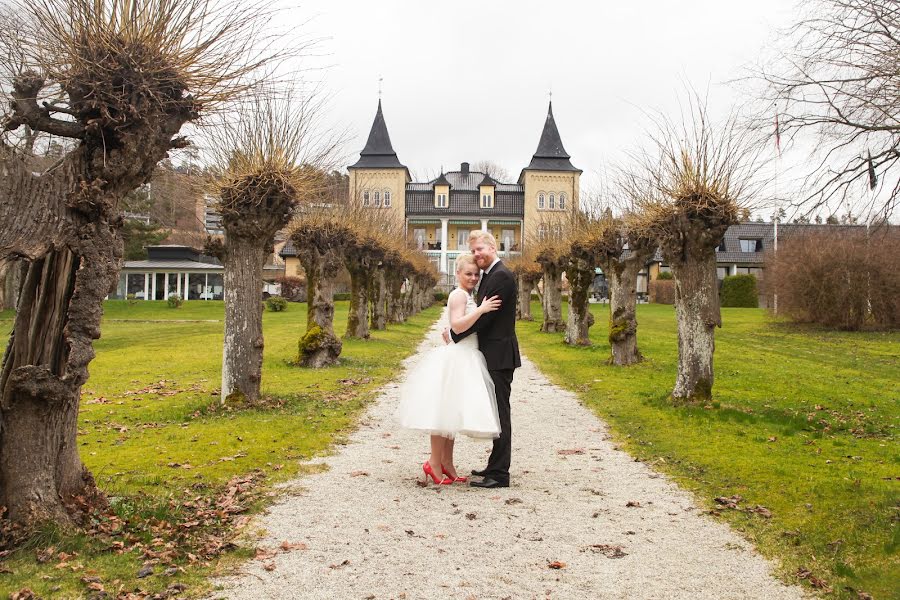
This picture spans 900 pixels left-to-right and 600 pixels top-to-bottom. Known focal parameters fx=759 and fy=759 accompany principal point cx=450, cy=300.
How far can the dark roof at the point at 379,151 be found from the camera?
273 ft

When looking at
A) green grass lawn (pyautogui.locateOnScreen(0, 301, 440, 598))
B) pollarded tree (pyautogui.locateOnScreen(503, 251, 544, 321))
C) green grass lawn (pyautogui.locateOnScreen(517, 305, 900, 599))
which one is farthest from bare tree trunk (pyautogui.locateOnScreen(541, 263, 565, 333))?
green grass lawn (pyautogui.locateOnScreen(0, 301, 440, 598))

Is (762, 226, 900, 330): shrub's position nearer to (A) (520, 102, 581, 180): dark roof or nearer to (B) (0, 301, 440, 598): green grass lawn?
(B) (0, 301, 440, 598): green grass lawn

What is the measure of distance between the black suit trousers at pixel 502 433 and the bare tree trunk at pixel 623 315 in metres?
12.3

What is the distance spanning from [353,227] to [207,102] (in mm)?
16128

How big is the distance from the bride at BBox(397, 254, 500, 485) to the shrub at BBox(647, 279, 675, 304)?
6218 centimetres

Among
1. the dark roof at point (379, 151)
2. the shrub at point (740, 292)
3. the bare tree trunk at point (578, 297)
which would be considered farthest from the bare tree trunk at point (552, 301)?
the dark roof at point (379, 151)

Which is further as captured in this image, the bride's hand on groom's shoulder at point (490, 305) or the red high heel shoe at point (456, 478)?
the red high heel shoe at point (456, 478)

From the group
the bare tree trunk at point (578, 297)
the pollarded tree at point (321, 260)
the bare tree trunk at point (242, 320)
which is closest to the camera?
the bare tree trunk at point (242, 320)

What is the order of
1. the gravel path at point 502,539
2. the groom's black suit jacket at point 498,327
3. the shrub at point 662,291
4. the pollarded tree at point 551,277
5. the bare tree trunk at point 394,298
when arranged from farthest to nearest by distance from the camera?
the shrub at point 662,291, the bare tree trunk at point 394,298, the pollarded tree at point 551,277, the groom's black suit jacket at point 498,327, the gravel path at point 502,539

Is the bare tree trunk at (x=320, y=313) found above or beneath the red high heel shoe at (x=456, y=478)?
above

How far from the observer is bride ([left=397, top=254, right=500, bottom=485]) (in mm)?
7016

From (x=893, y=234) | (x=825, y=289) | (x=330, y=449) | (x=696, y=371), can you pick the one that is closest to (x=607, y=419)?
(x=696, y=371)

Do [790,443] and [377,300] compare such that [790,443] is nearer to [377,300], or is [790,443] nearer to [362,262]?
[362,262]

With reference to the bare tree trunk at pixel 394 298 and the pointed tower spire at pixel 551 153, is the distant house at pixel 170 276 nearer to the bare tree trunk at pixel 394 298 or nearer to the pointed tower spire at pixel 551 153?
the bare tree trunk at pixel 394 298
